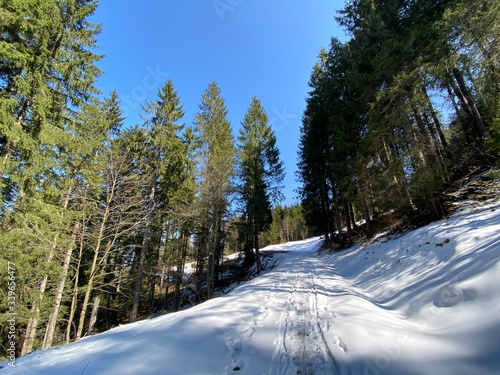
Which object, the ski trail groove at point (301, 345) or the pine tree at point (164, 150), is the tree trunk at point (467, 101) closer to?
the ski trail groove at point (301, 345)

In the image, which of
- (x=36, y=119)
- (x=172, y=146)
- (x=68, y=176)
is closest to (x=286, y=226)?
(x=172, y=146)

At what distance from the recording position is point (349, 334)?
363 centimetres

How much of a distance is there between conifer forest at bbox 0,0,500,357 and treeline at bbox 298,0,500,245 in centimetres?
7

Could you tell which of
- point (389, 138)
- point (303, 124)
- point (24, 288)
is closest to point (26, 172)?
point (24, 288)

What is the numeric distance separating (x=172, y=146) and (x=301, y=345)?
1391 cm

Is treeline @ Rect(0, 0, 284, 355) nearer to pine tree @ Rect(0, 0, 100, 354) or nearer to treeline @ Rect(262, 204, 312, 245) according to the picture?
pine tree @ Rect(0, 0, 100, 354)

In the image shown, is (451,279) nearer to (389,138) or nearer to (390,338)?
(390,338)

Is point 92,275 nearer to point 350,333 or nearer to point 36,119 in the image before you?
point 36,119

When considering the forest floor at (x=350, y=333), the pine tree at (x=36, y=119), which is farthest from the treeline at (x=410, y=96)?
the pine tree at (x=36, y=119)

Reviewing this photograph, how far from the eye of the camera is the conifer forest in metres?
7.15

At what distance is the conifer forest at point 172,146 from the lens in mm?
7148

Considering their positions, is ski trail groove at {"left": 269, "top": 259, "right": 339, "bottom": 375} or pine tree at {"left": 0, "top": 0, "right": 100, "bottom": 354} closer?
ski trail groove at {"left": 269, "top": 259, "right": 339, "bottom": 375}

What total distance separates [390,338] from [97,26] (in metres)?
13.7

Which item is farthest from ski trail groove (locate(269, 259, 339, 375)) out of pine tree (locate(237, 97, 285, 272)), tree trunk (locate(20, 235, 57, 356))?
pine tree (locate(237, 97, 285, 272))
